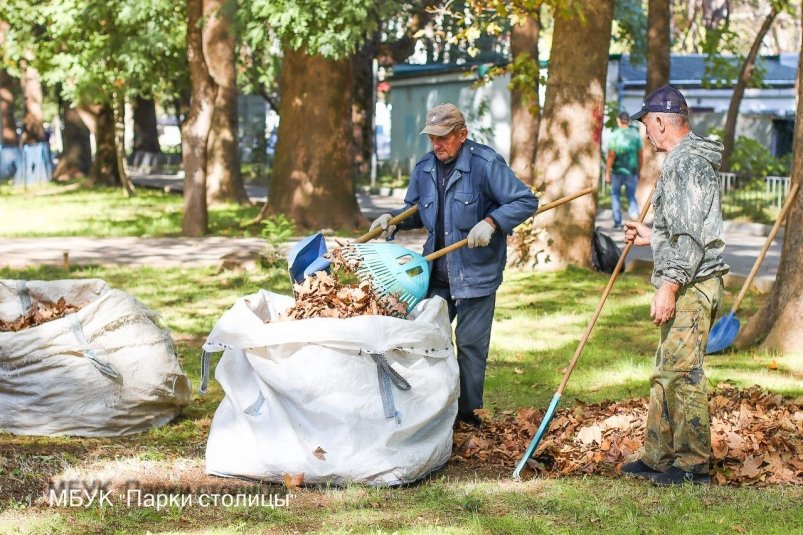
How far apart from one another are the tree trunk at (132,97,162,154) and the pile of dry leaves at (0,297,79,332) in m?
35.6

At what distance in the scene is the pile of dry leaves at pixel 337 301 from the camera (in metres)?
5.98

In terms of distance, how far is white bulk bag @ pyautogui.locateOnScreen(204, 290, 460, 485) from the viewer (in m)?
5.59

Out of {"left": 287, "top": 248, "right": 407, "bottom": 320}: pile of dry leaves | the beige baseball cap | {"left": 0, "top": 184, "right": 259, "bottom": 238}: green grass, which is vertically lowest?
{"left": 0, "top": 184, "right": 259, "bottom": 238}: green grass

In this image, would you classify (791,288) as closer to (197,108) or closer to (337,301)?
(337,301)

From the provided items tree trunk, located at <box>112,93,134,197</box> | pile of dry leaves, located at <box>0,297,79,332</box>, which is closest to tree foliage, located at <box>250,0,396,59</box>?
pile of dry leaves, located at <box>0,297,79,332</box>

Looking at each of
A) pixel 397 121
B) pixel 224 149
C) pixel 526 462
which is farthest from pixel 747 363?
pixel 397 121

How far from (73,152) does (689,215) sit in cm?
3295

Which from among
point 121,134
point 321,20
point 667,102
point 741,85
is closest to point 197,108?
point 321,20

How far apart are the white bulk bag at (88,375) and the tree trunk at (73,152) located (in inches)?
1165

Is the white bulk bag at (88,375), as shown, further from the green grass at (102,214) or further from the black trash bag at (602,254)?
the green grass at (102,214)

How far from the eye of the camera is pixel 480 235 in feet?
20.0

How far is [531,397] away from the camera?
7906mm

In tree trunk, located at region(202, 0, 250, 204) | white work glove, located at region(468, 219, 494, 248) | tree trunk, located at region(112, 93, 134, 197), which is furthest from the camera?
tree trunk, located at region(112, 93, 134, 197)

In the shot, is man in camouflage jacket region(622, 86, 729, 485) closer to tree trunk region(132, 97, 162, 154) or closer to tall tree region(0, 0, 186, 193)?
tall tree region(0, 0, 186, 193)
